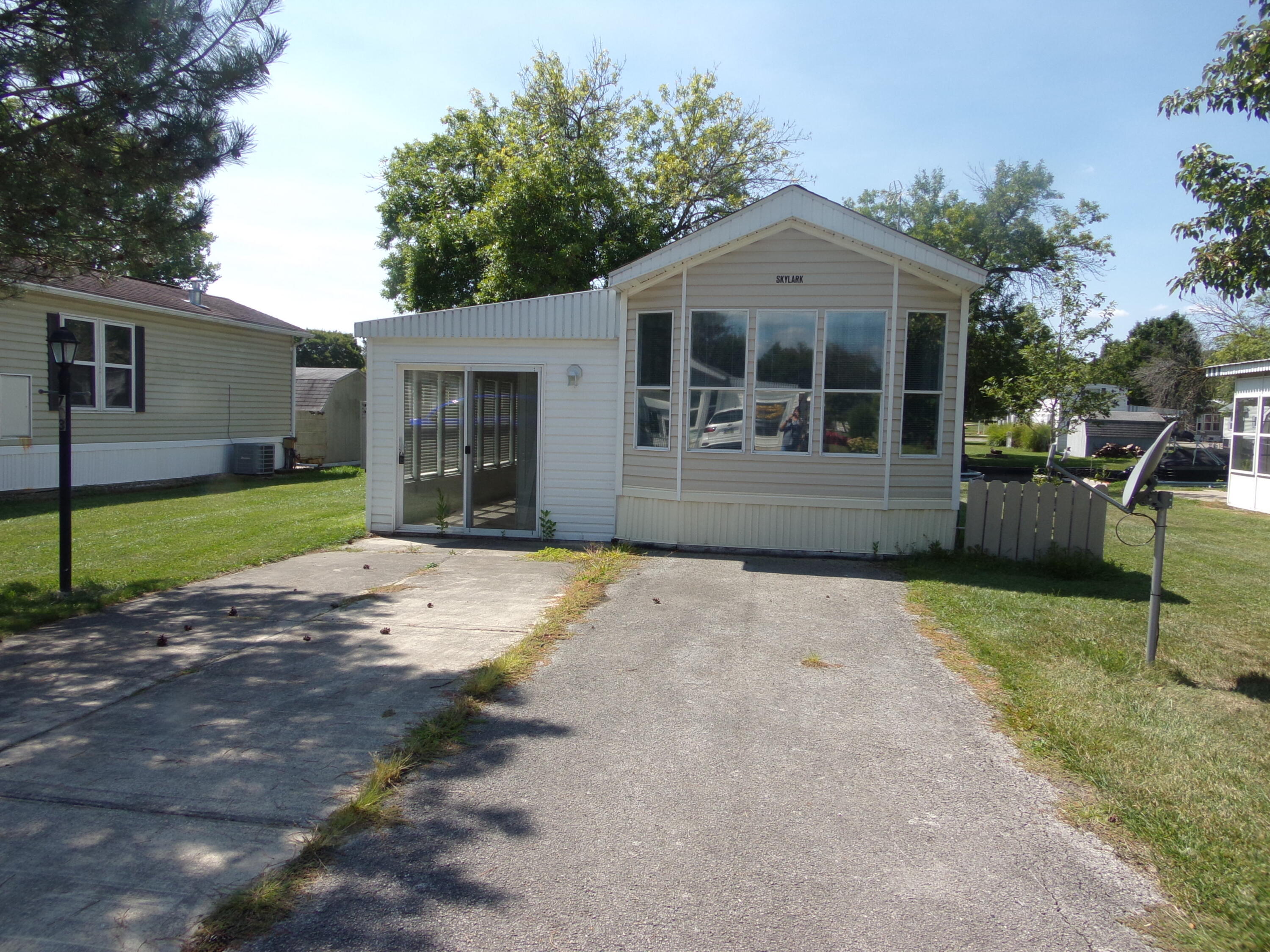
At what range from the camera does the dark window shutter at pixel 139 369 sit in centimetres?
1742

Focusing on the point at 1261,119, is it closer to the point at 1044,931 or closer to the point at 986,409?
the point at 1044,931

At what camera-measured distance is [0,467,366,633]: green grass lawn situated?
8.00 meters

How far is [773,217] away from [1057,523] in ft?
16.6

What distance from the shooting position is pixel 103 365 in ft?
54.4

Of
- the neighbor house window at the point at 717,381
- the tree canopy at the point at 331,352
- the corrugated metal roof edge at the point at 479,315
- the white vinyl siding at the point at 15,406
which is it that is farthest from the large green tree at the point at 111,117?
the tree canopy at the point at 331,352

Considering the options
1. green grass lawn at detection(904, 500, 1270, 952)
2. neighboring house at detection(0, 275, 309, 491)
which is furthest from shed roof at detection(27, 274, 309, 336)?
A: green grass lawn at detection(904, 500, 1270, 952)

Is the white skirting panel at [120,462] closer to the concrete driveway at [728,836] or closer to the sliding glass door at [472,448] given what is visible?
the sliding glass door at [472,448]

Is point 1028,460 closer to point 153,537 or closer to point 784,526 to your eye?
point 784,526

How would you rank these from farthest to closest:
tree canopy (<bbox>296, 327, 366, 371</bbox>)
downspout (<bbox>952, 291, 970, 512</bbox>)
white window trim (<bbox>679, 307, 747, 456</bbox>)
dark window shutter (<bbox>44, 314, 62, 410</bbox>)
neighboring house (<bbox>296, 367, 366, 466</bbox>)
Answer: tree canopy (<bbox>296, 327, 366, 371</bbox>)
neighboring house (<bbox>296, 367, 366, 466</bbox>)
dark window shutter (<bbox>44, 314, 62, 410</bbox>)
white window trim (<bbox>679, 307, 747, 456</bbox>)
downspout (<bbox>952, 291, 970, 512</bbox>)

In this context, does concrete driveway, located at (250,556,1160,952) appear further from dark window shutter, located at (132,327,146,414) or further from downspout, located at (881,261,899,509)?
dark window shutter, located at (132,327,146,414)

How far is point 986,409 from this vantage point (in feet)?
104

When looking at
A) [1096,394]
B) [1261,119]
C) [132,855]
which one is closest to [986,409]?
[1096,394]

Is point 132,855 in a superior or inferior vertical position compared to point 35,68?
inferior

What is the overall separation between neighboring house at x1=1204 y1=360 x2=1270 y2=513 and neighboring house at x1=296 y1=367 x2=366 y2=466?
905 inches
